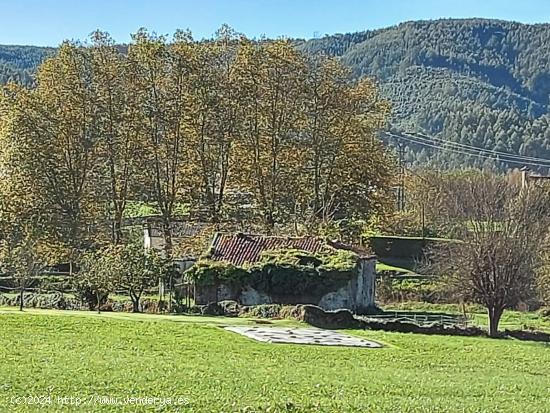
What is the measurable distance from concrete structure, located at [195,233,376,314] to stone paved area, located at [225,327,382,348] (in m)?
9.45

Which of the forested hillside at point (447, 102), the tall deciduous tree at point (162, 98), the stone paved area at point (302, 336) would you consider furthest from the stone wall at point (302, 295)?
the forested hillside at point (447, 102)

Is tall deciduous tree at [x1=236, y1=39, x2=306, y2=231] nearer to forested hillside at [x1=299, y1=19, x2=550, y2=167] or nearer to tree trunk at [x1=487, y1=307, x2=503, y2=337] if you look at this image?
tree trunk at [x1=487, y1=307, x2=503, y2=337]

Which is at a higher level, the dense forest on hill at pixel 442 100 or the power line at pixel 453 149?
the dense forest on hill at pixel 442 100

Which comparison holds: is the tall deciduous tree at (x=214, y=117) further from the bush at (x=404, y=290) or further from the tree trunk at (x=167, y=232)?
the bush at (x=404, y=290)

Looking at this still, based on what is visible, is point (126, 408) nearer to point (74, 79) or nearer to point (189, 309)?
point (189, 309)

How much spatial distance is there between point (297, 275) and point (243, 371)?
68.1ft

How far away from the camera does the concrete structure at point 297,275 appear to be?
3672 centimetres

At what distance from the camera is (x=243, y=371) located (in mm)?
15977

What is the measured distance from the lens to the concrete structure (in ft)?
120

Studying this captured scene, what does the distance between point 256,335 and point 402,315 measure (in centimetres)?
1731

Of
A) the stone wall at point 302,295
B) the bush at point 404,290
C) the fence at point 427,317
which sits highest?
the bush at point 404,290

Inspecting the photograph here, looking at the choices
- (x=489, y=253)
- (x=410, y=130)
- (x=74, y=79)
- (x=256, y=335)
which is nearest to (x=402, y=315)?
(x=489, y=253)

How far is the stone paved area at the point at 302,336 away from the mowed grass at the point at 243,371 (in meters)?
0.80

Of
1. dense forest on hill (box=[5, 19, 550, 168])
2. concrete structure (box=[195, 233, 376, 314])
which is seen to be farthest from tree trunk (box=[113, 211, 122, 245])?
dense forest on hill (box=[5, 19, 550, 168])
